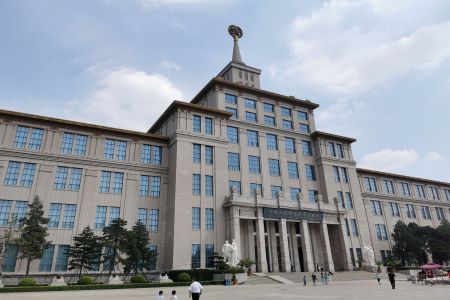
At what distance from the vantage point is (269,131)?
4472cm

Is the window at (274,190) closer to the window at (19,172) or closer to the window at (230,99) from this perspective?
the window at (230,99)

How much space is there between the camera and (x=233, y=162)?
134ft

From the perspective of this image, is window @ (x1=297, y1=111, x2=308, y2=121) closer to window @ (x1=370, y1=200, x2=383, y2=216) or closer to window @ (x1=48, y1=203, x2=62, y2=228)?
window @ (x1=370, y1=200, x2=383, y2=216)

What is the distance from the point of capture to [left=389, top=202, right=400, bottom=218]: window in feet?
175

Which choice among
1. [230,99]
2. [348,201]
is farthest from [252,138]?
[348,201]

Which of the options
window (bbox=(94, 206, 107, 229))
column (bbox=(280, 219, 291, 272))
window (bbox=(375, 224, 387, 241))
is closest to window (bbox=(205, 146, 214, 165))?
column (bbox=(280, 219, 291, 272))

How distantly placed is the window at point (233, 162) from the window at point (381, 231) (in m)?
24.8

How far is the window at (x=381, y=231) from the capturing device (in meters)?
49.2

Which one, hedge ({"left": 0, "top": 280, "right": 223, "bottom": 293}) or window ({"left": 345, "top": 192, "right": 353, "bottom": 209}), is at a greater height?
window ({"left": 345, "top": 192, "right": 353, "bottom": 209})

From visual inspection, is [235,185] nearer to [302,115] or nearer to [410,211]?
[302,115]

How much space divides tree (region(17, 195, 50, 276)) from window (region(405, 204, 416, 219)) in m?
52.7

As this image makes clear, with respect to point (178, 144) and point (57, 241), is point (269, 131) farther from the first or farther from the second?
point (57, 241)

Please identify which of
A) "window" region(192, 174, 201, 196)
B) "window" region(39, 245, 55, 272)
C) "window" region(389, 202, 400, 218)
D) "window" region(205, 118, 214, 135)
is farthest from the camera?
"window" region(389, 202, 400, 218)

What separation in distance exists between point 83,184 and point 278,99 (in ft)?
91.5
